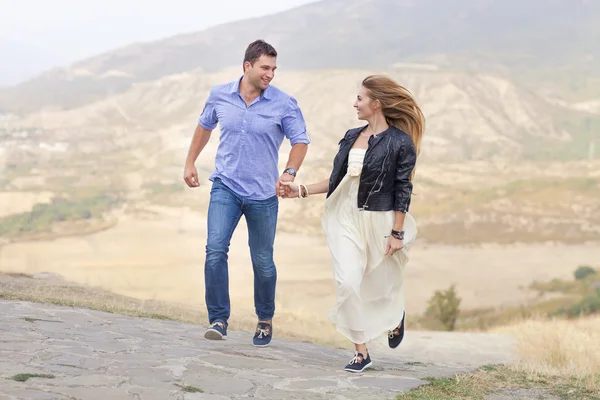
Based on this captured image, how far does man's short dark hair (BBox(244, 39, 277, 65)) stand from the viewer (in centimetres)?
740

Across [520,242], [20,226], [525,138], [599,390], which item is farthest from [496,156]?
[599,390]

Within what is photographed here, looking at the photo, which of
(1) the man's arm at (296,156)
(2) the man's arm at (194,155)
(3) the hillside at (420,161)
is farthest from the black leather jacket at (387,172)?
(3) the hillside at (420,161)

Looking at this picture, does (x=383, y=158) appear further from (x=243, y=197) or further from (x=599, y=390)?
(x=599, y=390)

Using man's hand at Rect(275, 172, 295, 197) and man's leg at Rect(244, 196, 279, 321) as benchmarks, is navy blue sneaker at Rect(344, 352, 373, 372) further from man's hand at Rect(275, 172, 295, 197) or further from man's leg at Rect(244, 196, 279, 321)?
man's hand at Rect(275, 172, 295, 197)

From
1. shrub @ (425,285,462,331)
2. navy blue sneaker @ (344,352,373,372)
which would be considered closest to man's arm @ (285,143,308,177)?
navy blue sneaker @ (344,352,373,372)

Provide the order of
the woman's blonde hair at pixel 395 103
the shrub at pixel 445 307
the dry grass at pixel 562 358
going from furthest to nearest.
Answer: the shrub at pixel 445 307
the dry grass at pixel 562 358
the woman's blonde hair at pixel 395 103

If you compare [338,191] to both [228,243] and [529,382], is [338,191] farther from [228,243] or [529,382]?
[529,382]

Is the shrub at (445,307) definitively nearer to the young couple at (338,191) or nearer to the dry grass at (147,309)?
the dry grass at (147,309)

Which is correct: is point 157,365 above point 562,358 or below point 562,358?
above

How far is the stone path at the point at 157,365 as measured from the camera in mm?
5508

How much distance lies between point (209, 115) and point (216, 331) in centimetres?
174

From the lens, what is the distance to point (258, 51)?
7402 mm

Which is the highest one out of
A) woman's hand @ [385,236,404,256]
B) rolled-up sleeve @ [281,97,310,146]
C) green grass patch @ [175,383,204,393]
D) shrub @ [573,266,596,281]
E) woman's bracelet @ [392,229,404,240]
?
rolled-up sleeve @ [281,97,310,146]

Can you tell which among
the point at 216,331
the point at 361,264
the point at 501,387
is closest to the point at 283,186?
the point at 361,264
